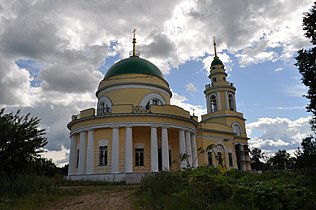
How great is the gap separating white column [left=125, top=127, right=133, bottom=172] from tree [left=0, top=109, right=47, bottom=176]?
31.1 feet

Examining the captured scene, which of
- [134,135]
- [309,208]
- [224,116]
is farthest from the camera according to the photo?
[224,116]

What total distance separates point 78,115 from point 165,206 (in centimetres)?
1766

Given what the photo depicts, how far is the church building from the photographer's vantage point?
20.8m

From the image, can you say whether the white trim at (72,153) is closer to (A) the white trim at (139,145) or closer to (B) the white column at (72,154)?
(B) the white column at (72,154)

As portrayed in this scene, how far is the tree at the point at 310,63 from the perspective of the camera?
36.4 feet

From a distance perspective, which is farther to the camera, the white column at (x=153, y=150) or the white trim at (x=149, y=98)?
the white trim at (x=149, y=98)

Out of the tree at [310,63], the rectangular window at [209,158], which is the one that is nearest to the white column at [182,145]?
the rectangular window at [209,158]

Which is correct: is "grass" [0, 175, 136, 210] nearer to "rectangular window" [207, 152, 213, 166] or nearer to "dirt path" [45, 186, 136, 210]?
"dirt path" [45, 186, 136, 210]

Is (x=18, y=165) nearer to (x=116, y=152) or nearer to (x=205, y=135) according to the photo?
(x=116, y=152)

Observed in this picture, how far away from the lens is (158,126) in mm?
21469

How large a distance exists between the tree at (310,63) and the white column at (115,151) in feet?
43.0

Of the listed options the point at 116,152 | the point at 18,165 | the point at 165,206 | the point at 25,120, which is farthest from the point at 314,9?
the point at 116,152

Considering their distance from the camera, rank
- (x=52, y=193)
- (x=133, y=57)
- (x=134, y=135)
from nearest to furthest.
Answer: (x=52, y=193) → (x=134, y=135) → (x=133, y=57)

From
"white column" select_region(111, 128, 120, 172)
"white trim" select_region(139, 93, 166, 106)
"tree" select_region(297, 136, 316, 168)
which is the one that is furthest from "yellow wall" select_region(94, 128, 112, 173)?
"tree" select_region(297, 136, 316, 168)
